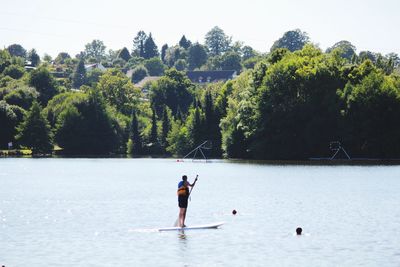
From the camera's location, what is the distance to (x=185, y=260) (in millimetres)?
40500

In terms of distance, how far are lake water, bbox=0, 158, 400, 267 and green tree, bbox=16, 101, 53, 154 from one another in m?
76.8

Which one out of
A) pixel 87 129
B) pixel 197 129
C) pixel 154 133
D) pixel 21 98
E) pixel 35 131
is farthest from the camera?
pixel 21 98

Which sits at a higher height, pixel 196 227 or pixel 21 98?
pixel 21 98

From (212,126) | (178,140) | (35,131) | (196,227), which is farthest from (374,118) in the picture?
(196,227)

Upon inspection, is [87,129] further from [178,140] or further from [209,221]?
[209,221]

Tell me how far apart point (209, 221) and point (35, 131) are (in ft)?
406

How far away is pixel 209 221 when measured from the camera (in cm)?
5622

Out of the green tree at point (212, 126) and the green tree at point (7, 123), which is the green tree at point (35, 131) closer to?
the green tree at point (7, 123)

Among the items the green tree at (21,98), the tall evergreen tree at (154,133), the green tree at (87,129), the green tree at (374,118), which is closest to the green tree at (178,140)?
the tall evergreen tree at (154,133)

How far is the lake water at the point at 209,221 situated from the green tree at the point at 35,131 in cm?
7682

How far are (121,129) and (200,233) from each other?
142 meters

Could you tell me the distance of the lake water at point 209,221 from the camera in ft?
136

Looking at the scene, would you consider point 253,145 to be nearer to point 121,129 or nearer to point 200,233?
point 121,129

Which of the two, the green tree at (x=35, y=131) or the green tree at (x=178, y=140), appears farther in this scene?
the green tree at (x=35, y=131)
